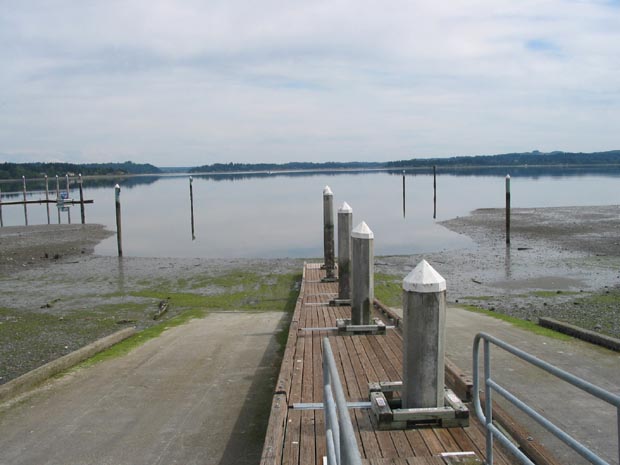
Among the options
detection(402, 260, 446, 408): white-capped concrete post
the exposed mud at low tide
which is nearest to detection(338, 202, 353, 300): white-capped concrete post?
the exposed mud at low tide

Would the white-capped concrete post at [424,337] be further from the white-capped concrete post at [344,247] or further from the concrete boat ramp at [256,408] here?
the white-capped concrete post at [344,247]

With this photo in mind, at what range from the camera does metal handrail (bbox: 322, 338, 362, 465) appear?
7.86 feet

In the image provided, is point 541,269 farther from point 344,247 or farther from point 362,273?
point 362,273

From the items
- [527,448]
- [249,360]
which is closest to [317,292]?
[249,360]

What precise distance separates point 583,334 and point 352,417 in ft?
22.4

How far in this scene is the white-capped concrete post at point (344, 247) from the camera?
10453mm

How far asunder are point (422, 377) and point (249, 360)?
5.34m

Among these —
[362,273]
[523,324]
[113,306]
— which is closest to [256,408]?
[362,273]

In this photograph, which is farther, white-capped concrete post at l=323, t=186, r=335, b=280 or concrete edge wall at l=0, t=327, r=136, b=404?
white-capped concrete post at l=323, t=186, r=335, b=280

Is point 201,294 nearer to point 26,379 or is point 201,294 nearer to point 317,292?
point 317,292

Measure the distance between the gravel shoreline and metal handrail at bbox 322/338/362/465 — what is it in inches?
311

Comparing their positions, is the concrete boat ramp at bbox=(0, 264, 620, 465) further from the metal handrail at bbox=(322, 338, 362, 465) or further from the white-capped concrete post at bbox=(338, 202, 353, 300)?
the metal handrail at bbox=(322, 338, 362, 465)

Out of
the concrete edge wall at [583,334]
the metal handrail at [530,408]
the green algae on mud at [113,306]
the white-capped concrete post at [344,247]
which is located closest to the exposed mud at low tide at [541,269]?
the concrete edge wall at [583,334]

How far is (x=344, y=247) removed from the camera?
10.6 metres
